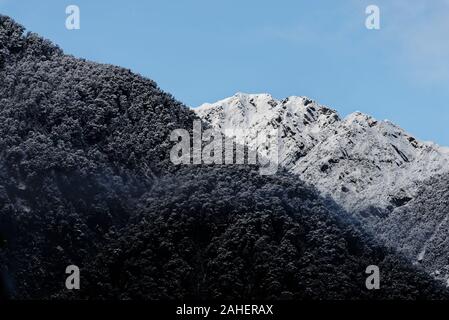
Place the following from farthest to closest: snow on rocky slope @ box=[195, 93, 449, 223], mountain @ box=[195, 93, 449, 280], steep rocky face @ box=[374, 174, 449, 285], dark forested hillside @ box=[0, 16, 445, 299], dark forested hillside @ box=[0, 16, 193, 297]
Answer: snow on rocky slope @ box=[195, 93, 449, 223] < mountain @ box=[195, 93, 449, 280] < steep rocky face @ box=[374, 174, 449, 285] < dark forested hillside @ box=[0, 16, 193, 297] < dark forested hillside @ box=[0, 16, 445, 299]

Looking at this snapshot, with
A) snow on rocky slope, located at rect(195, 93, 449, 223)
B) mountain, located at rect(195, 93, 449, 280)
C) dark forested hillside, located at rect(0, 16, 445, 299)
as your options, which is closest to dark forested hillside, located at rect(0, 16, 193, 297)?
dark forested hillside, located at rect(0, 16, 445, 299)

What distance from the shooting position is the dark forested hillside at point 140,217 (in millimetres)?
84250

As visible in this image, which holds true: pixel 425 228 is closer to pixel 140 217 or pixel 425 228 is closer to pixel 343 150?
pixel 343 150

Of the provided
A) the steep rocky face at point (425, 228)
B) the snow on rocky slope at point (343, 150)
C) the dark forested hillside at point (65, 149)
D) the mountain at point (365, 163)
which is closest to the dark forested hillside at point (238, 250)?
the dark forested hillside at point (65, 149)

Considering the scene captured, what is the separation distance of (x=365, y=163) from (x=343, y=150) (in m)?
4.84

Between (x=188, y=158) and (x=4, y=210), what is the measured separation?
2222 centimetres

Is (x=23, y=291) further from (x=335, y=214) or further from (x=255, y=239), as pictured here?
(x=335, y=214)

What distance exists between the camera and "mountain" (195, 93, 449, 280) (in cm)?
11744

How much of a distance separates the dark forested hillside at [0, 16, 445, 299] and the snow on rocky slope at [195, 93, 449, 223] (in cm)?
2407

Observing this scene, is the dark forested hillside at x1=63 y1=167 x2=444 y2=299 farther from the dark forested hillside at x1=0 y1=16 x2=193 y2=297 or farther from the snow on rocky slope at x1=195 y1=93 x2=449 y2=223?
the snow on rocky slope at x1=195 y1=93 x2=449 y2=223

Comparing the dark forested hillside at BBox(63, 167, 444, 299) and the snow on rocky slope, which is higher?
the snow on rocky slope

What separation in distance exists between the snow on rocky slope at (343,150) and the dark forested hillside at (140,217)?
2407cm

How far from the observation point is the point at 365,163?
143000 mm

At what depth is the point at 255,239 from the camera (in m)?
88.4
